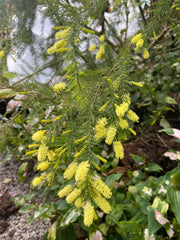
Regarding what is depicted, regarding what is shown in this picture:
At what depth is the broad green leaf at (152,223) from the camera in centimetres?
66

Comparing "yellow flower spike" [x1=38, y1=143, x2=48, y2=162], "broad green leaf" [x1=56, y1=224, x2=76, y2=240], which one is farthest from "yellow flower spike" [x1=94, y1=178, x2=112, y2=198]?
"broad green leaf" [x1=56, y1=224, x2=76, y2=240]

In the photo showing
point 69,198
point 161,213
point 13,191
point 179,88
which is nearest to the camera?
point 69,198

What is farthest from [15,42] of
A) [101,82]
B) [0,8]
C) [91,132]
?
[91,132]

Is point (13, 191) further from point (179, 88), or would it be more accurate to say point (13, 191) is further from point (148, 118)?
point (179, 88)

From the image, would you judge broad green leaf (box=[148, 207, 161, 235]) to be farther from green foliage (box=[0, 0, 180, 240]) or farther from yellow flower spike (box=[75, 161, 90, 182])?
yellow flower spike (box=[75, 161, 90, 182])

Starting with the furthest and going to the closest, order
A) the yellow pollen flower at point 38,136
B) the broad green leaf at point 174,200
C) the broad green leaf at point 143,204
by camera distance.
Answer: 1. the broad green leaf at point 143,204
2. the broad green leaf at point 174,200
3. the yellow pollen flower at point 38,136

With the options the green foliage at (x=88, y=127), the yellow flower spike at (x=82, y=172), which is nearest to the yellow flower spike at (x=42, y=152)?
the green foliage at (x=88, y=127)

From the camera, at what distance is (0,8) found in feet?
2.30

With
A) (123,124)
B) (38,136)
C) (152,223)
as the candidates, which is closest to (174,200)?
(152,223)

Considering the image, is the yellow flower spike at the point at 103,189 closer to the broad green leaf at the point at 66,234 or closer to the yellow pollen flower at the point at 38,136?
the yellow pollen flower at the point at 38,136

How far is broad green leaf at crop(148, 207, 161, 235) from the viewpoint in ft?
2.17

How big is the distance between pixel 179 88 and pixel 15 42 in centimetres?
122

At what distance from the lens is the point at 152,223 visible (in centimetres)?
68

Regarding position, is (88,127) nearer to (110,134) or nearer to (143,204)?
(110,134)
